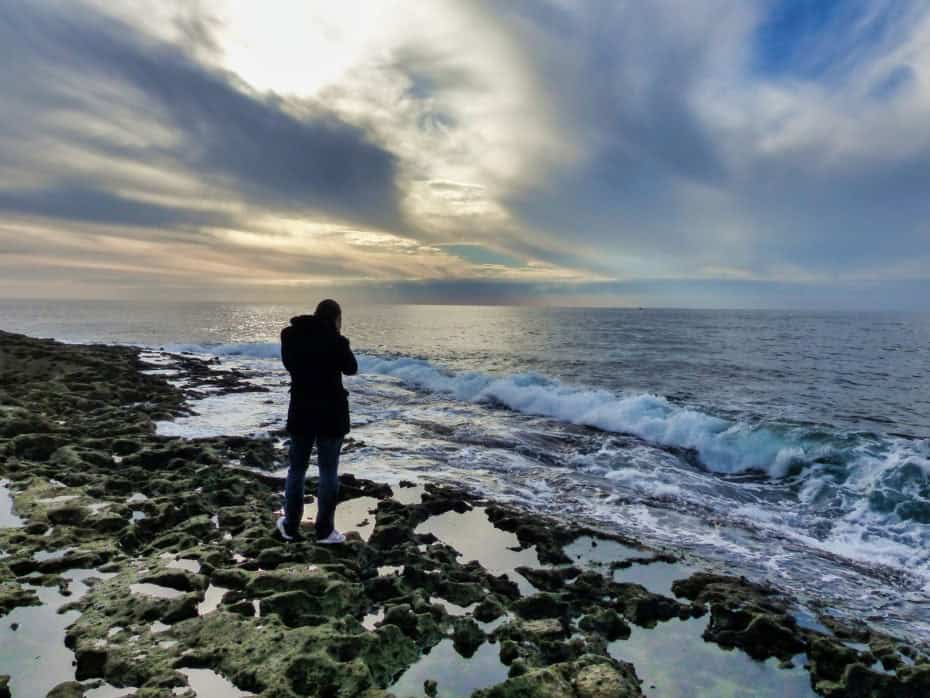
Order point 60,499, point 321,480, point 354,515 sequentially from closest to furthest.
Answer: point 321,480
point 60,499
point 354,515

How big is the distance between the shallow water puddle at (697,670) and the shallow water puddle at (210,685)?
309 centimetres

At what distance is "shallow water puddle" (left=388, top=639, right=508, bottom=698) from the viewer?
392cm

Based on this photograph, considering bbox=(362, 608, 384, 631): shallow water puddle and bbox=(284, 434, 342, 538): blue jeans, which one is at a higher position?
bbox=(284, 434, 342, 538): blue jeans

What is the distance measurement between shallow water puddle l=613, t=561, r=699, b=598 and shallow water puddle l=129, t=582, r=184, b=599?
185 inches

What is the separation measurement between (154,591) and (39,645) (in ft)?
3.14

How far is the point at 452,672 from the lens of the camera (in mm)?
4141

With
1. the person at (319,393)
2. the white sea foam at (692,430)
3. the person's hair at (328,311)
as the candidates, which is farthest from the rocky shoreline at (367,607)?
the white sea foam at (692,430)

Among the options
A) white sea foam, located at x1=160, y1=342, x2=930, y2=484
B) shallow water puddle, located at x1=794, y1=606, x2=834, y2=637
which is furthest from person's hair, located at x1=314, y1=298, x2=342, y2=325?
white sea foam, located at x1=160, y1=342, x2=930, y2=484

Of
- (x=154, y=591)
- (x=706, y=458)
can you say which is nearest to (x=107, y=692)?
(x=154, y=591)

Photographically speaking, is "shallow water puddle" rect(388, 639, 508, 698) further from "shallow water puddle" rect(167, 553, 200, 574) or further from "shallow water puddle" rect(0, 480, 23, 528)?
"shallow water puddle" rect(0, 480, 23, 528)

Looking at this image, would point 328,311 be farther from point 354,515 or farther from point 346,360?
point 354,515

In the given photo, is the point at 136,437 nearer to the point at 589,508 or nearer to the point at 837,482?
the point at 589,508

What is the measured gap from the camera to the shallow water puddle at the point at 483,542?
20.5 feet

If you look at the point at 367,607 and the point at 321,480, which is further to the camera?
the point at 321,480
